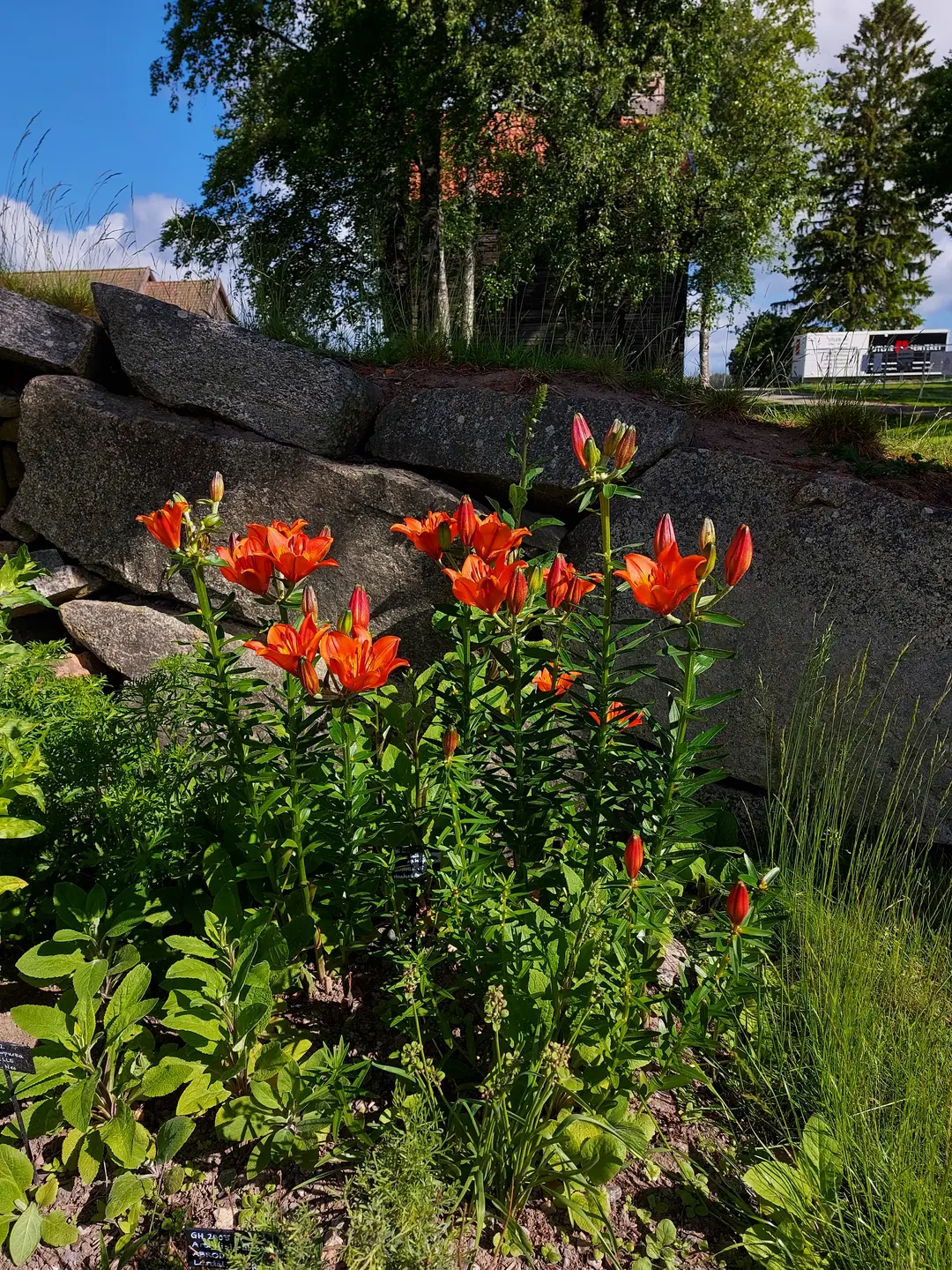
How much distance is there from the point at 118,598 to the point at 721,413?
327 cm

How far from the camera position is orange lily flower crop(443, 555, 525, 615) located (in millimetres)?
1568

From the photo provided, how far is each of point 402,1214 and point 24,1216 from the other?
789 mm

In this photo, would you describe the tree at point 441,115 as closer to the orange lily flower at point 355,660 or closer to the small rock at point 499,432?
the small rock at point 499,432

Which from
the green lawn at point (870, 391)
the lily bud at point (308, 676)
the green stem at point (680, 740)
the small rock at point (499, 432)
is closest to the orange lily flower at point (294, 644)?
the lily bud at point (308, 676)

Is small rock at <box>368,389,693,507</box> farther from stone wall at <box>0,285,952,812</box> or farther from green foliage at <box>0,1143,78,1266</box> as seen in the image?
green foliage at <box>0,1143,78,1266</box>

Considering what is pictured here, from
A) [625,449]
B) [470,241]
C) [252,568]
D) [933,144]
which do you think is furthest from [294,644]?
[933,144]

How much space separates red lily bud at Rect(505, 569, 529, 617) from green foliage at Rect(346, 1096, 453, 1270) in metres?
1.03

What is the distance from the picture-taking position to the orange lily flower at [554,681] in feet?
6.25

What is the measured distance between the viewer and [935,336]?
1830 centimetres

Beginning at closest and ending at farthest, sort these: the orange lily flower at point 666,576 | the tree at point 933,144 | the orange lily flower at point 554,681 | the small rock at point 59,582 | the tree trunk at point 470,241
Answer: the orange lily flower at point 666,576 < the orange lily flower at point 554,681 < the small rock at point 59,582 < the tree trunk at point 470,241 < the tree at point 933,144

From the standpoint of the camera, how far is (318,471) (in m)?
3.81

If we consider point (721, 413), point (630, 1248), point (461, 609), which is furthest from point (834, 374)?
point (630, 1248)

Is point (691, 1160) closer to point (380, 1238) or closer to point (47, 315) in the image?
point (380, 1238)

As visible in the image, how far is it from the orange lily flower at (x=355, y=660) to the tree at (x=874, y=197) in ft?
92.0
